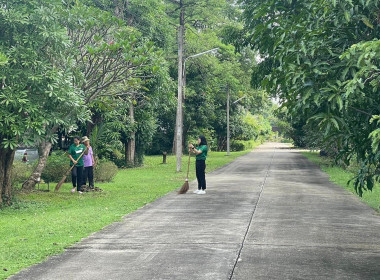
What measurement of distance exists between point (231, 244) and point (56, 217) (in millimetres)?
4688

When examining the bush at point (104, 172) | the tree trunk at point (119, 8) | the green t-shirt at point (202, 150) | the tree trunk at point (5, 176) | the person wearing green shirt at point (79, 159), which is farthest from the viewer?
the tree trunk at point (119, 8)

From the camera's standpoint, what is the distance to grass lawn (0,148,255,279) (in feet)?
25.9

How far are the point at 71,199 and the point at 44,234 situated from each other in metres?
5.43

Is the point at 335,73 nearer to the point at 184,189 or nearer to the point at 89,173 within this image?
the point at 184,189

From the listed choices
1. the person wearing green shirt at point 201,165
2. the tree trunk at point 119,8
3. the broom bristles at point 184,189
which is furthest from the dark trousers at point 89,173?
the tree trunk at point 119,8

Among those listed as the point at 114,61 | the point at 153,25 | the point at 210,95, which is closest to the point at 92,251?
the point at 114,61

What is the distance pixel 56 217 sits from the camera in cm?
1141

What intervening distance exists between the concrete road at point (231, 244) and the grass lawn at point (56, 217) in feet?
1.09

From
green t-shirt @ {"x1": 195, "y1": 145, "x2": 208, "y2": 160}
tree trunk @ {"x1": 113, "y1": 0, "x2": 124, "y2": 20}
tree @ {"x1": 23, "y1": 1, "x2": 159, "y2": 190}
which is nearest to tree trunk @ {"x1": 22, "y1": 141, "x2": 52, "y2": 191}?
tree @ {"x1": 23, "y1": 1, "x2": 159, "y2": 190}

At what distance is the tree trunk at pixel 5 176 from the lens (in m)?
13.1

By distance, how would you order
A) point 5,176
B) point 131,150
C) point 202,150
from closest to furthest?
1. point 5,176
2. point 202,150
3. point 131,150

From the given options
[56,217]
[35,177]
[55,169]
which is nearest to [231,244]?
[56,217]

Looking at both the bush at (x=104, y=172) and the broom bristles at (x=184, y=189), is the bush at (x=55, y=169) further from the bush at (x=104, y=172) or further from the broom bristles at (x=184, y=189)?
the broom bristles at (x=184, y=189)

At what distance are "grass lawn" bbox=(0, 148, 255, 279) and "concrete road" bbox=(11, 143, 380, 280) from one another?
1.09ft
